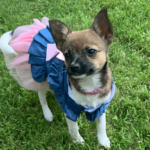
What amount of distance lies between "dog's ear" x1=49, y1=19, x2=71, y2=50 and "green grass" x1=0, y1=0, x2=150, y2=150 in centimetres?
120

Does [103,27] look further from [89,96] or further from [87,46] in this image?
[89,96]

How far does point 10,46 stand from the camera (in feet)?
8.00

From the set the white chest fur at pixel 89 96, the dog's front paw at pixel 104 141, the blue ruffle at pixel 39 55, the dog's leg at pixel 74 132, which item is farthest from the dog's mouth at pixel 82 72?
the dog's front paw at pixel 104 141

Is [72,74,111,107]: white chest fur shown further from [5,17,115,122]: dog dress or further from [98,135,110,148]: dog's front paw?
[98,135,110,148]: dog's front paw

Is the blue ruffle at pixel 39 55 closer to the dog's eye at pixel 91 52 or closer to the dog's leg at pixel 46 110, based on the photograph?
the dog's leg at pixel 46 110

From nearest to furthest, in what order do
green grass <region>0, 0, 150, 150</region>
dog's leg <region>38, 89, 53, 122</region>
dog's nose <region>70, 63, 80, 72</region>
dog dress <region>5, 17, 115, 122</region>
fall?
dog's nose <region>70, 63, 80, 72</region>, dog dress <region>5, 17, 115, 122</region>, green grass <region>0, 0, 150, 150</region>, dog's leg <region>38, 89, 53, 122</region>

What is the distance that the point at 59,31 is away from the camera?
2.02 meters

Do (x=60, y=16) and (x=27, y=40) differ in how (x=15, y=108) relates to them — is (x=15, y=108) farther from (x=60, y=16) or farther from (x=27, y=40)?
(x=60, y=16)

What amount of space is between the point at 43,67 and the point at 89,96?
2.25ft

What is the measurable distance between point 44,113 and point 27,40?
1.04 meters

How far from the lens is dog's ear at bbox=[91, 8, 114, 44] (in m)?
1.89

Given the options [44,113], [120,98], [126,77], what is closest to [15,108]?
[44,113]

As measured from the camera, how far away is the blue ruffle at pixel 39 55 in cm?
232

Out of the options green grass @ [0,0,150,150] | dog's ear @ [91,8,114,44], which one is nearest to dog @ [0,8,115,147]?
dog's ear @ [91,8,114,44]
